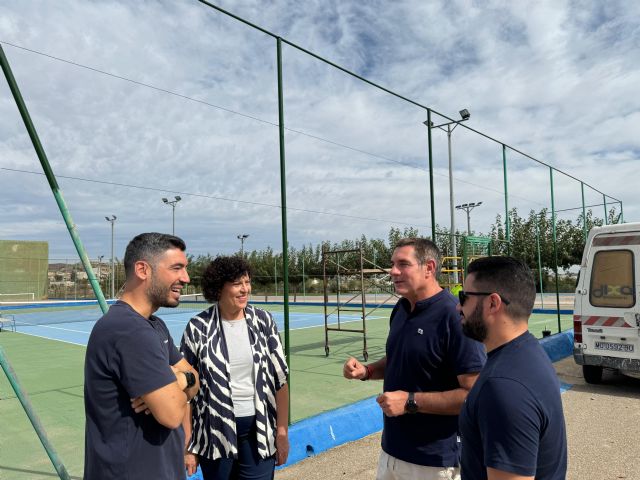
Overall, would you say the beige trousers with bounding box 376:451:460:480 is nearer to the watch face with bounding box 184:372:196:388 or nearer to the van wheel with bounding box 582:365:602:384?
the watch face with bounding box 184:372:196:388

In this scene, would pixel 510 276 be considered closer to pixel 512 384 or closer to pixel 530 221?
pixel 512 384

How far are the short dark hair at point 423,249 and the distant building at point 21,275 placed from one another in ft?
130

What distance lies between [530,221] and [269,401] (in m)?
25.4

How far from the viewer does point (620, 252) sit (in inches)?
276

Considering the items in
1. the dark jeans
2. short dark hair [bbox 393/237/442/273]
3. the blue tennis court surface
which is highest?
short dark hair [bbox 393/237/442/273]

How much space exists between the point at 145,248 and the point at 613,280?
691cm

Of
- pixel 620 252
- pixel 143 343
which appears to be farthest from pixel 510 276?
pixel 620 252

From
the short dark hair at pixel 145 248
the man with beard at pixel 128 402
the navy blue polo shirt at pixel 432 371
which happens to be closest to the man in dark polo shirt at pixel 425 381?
the navy blue polo shirt at pixel 432 371

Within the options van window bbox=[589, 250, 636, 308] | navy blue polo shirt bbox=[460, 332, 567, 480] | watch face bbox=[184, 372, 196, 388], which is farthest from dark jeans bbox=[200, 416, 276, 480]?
van window bbox=[589, 250, 636, 308]

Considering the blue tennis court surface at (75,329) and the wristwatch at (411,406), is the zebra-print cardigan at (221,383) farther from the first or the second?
the blue tennis court surface at (75,329)

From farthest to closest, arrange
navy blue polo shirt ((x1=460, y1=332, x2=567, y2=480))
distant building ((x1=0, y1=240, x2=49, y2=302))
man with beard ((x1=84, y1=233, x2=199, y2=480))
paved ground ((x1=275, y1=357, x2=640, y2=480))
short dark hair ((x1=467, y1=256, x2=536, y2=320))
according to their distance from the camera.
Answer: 1. distant building ((x1=0, y1=240, x2=49, y2=302))
2. paved ground ((x1=275, y1=357, x2=640, y2=480))
3. man with beard ((x1=84, y1=233, x2=199, y2=480))
4. short dark hair ((x1=467, y1=256, x2=536, y2=320))
5. navy blue polo shirt ((x1=460, y1=332, x2=567, y2=480))

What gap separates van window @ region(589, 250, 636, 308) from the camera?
22.5 feet

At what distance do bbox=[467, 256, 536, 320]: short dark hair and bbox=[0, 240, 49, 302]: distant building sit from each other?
40.6m

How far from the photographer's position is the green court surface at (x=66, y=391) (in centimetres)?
466
